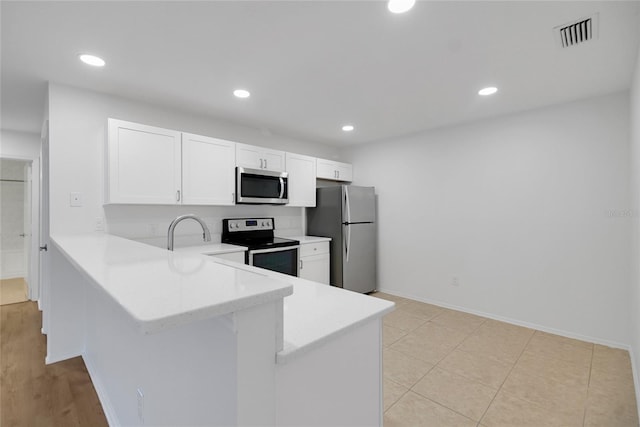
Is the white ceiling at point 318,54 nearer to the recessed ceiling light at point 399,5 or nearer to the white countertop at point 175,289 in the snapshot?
the recessed ceiling light at point 399,5

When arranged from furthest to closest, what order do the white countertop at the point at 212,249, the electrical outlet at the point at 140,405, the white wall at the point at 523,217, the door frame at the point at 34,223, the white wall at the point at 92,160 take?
the door frame at the point at 34,223 < the white countertop at the point at 212,249 < the white wall at the point at 523,217 < the white wall at the point at 92,160 < the electrical outlet at the point at 140,405

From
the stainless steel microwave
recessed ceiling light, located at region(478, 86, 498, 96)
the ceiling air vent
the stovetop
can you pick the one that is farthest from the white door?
the ceiling air vent

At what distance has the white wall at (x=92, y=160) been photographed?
2436 mm

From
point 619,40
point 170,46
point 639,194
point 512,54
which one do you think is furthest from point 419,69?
point 170,46

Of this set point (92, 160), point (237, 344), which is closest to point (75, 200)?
point (92, 160)

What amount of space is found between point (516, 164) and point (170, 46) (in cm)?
343

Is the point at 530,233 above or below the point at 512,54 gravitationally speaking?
below

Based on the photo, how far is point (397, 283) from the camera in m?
4.29

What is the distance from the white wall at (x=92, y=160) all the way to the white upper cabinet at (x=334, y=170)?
1.65 meters

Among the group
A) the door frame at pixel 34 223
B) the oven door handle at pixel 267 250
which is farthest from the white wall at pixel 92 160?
the door frame at pixel 34 223

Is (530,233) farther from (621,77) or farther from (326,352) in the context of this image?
(326,352)

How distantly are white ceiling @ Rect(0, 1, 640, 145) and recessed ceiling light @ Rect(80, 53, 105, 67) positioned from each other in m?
0.05

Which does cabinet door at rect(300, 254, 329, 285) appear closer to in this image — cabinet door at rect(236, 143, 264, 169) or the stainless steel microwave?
the stainless steel microwave

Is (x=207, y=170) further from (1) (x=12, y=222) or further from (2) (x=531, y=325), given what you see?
(1) (x=12, y=222)
